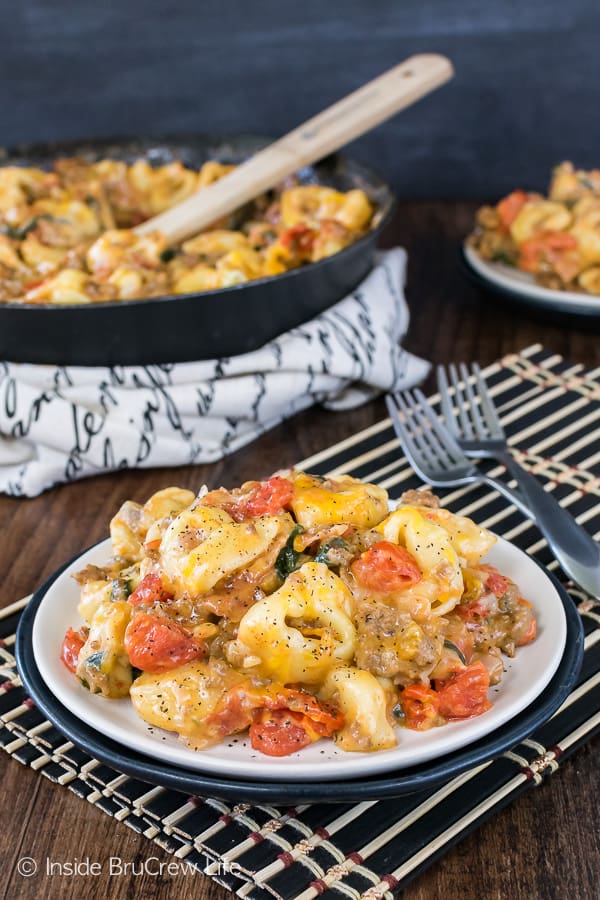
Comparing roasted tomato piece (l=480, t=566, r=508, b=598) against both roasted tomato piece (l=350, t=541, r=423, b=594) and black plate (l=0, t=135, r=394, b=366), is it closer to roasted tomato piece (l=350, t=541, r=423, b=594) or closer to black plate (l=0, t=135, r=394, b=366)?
roasted tomato piece (l=350, t=541, r=423, b=594)

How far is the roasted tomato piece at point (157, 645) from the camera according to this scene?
104cm

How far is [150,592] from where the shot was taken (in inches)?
43.1

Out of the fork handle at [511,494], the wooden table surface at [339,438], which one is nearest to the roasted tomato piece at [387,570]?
the wooden table surface at [339,438]

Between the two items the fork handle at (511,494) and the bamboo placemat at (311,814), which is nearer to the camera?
the bamboo placemat at (311,814)

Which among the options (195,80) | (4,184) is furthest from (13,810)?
(195,80)

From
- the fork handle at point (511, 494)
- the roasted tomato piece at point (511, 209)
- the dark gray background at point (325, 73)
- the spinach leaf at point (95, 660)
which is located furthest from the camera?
the dark gray background at point (325, 73)

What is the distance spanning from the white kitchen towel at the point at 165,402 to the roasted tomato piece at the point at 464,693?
0.81 meters

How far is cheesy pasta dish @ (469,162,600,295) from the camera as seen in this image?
2070 millimetres

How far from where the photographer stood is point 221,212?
6.80 ft

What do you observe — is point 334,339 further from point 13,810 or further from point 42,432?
point 13,810

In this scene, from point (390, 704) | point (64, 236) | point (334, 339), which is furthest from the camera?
point (64, 236)

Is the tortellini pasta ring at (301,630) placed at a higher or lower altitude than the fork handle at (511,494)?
higher

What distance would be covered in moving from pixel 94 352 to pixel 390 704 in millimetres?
879

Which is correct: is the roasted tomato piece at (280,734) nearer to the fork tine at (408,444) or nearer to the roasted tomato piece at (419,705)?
the roasted tomato piece at (419,705)
